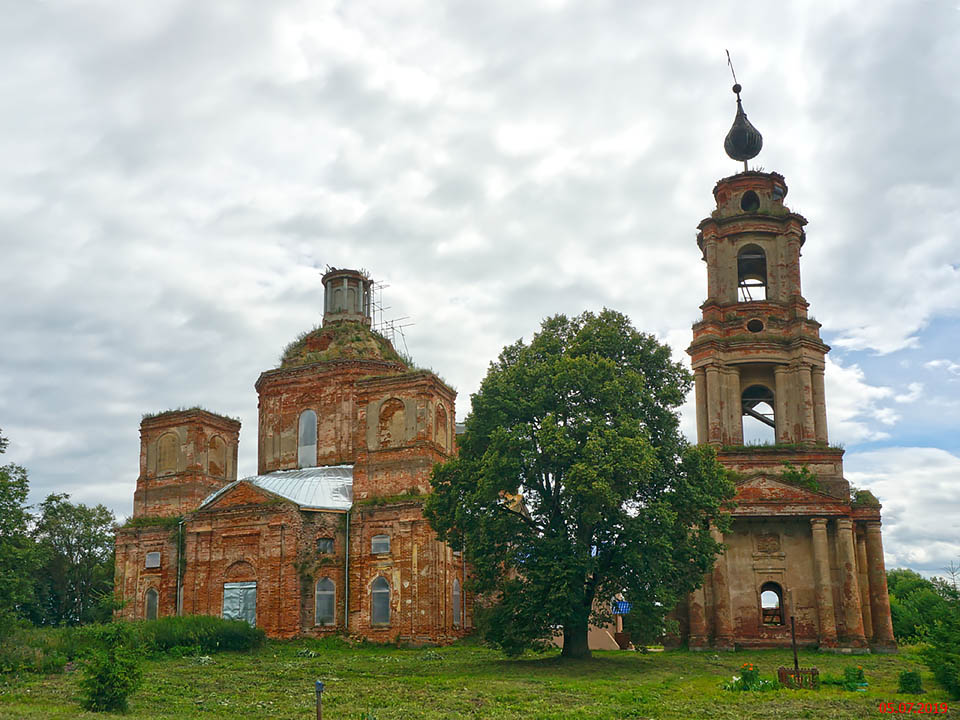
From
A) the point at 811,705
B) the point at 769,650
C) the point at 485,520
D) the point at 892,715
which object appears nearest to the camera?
the point at 892,715

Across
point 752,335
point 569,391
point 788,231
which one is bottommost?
point 569,391

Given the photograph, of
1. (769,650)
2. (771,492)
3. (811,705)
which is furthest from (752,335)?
(811,705)

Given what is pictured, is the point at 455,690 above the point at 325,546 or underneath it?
underneath

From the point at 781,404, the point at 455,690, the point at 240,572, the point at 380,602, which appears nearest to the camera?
the point at 455,690

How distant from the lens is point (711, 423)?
120 ft

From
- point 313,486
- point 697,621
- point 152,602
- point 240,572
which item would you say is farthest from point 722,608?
point 152,602

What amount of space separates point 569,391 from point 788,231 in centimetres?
1665

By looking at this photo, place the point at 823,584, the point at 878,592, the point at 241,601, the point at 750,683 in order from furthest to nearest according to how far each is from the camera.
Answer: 1. the point at 878,592
2. the point at 241,601
3. the point at 823,584
4. the point at 750,683

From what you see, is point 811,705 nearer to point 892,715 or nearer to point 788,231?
point 892,715

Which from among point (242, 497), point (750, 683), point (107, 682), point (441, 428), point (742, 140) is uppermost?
point (742, 140)

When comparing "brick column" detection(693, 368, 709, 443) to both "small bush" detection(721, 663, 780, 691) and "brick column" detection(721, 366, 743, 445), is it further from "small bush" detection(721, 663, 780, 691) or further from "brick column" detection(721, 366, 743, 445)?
"small bush" detection(721, 663, 780, 691)

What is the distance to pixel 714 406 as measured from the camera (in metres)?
36.7

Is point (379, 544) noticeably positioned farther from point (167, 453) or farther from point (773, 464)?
point (773, 464)

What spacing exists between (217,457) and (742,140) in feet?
83.3
